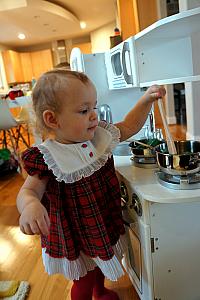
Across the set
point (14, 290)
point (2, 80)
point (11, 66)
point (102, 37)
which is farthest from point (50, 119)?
point (11, 66)

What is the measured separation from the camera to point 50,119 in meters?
0.73

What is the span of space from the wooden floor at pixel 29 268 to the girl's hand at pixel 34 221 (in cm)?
64

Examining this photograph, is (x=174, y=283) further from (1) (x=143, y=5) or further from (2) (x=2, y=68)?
(2) (x=2, y=68)

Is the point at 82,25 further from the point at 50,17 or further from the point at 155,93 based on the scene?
the point at 155,93

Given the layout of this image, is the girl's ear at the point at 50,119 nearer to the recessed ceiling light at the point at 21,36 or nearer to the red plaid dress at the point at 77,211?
the red plaid dress at the point at 77,211

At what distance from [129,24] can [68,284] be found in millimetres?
2792

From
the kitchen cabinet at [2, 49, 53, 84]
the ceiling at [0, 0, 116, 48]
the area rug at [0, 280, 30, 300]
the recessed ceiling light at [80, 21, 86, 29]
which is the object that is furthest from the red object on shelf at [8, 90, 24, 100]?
the kitchen cabinet at [2, 49, 53, 84]

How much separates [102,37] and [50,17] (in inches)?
72.7

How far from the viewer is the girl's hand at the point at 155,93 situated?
859 mm

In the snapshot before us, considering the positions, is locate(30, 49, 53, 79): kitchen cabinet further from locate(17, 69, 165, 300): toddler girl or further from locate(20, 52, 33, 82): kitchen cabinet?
locate(17, 69, 165, 300): toddler girl

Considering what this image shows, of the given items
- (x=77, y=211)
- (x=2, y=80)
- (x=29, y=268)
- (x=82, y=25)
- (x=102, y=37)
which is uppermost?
(x=82, y=25)

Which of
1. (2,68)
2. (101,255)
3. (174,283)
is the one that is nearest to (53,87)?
(101,255)

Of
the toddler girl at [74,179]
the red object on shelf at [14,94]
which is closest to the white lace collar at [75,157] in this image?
the toddler girl at [74,179]

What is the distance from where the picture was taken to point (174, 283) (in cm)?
80
